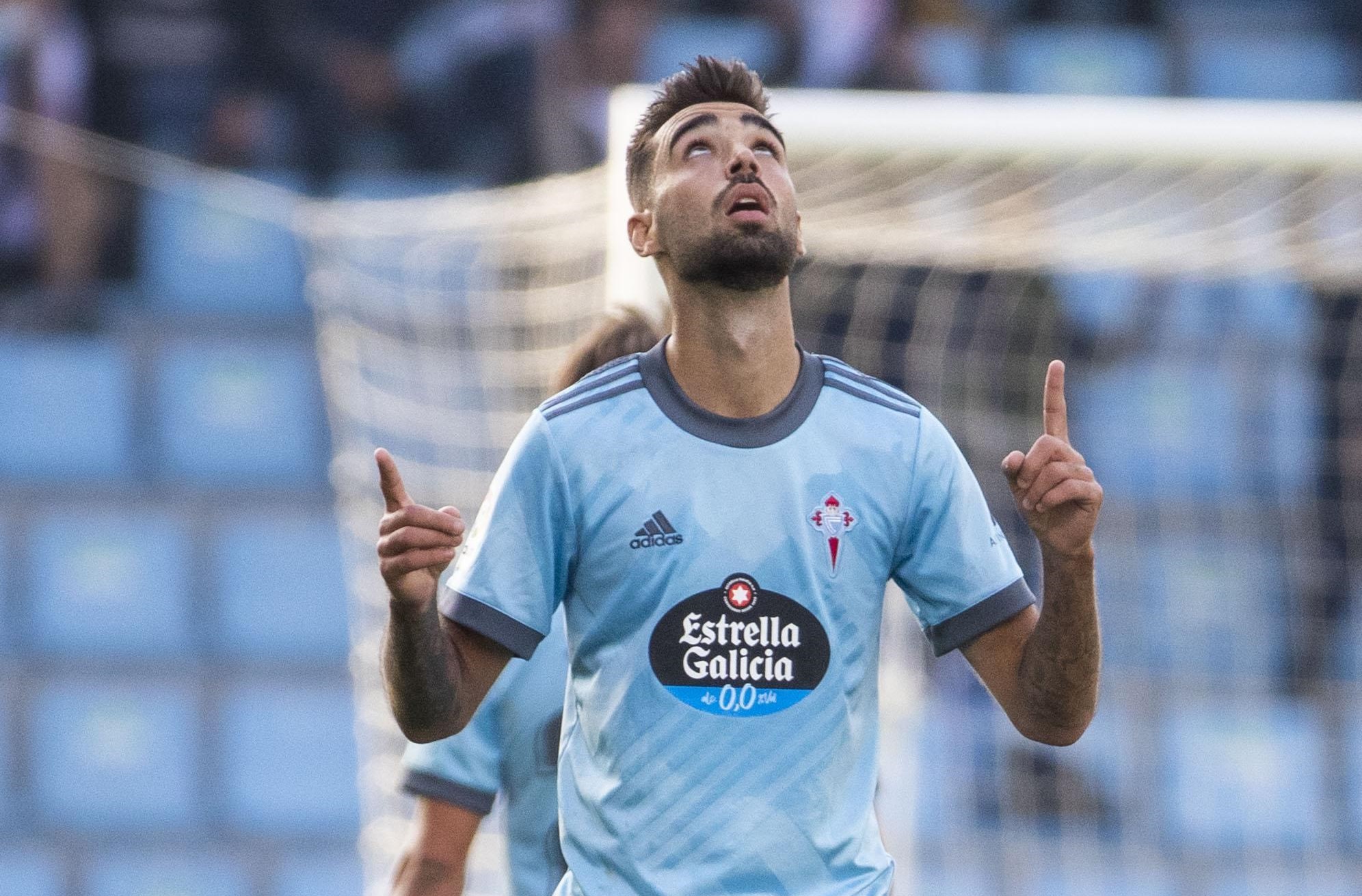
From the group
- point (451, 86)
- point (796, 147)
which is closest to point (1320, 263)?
point (796, 147)

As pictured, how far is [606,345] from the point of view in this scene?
3.15 meters

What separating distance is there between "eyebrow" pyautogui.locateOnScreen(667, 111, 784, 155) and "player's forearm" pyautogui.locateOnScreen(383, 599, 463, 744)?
0.65m

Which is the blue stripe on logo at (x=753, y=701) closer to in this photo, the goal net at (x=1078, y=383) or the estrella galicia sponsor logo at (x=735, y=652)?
the estrella galicia sponsor logo at (x=735, y=652)

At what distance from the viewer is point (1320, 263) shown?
5.93 m

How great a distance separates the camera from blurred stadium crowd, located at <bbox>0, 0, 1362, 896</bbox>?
6.57 metres

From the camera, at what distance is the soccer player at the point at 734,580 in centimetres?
215

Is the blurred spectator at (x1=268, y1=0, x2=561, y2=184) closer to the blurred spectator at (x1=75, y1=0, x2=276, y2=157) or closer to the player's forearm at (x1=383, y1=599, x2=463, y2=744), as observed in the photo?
the blurred spectator at (x1=75, y1=0, x2=276, y2=157)

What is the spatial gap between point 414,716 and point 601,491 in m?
Answer: 0.33

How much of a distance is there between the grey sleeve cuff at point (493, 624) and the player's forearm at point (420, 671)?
49 millimetres

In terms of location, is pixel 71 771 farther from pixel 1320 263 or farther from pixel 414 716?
pixel 414 716

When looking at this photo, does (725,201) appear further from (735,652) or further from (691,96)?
(735,652)

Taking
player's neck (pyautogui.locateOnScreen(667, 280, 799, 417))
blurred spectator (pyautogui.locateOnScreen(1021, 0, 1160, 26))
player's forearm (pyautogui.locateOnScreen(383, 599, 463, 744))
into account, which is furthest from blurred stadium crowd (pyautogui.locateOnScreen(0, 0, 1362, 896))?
player's forearm (pyautogui.locateOnScreen(383, 599, 463, 744))

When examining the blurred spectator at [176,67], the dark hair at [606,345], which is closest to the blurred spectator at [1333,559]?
the blurred spectator at [176,67]

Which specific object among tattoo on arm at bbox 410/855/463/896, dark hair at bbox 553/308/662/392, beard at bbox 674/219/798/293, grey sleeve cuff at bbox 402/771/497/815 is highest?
dark hair at bbox 553/308/662/392
